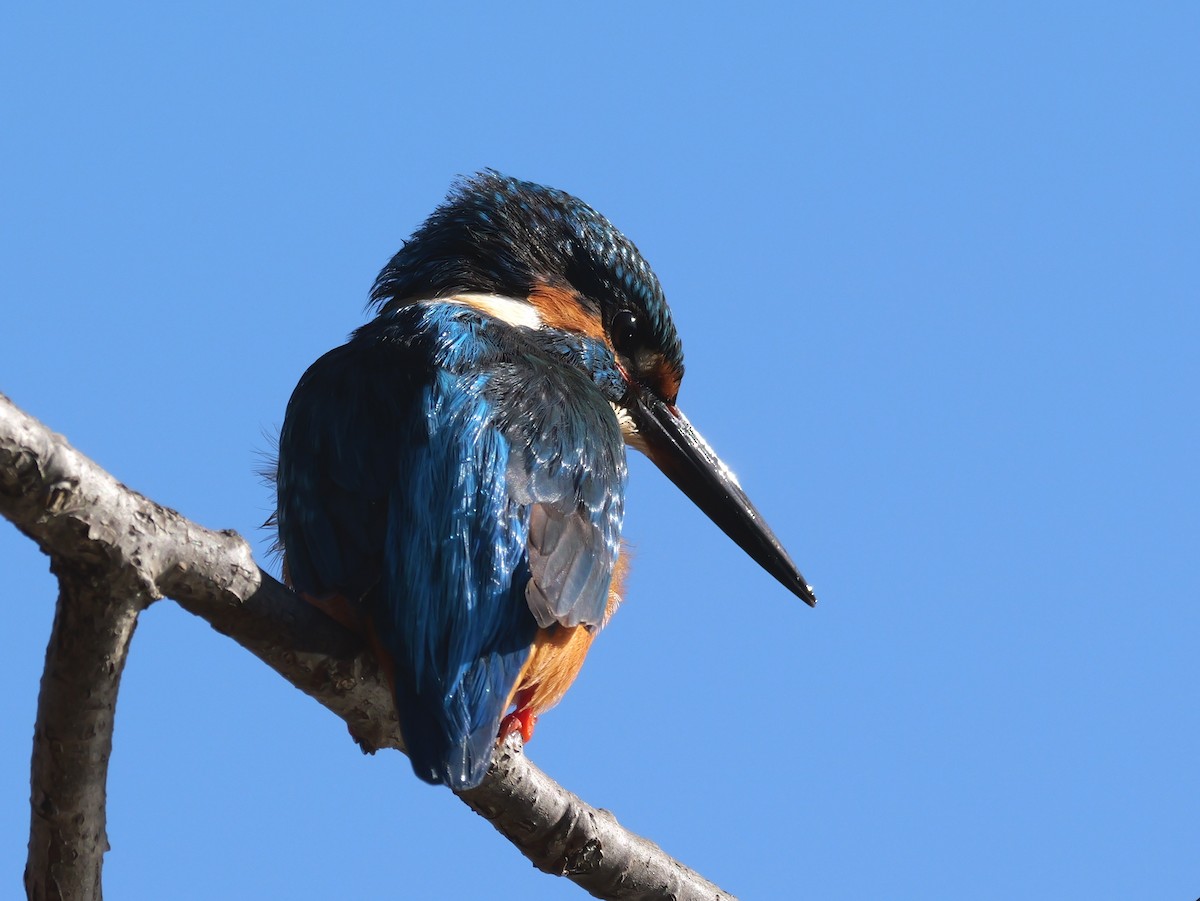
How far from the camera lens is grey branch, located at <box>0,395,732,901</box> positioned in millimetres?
1797

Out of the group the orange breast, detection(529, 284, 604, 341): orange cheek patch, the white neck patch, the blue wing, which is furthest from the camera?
detection(529, 284, 604, 341): orange cheek patch

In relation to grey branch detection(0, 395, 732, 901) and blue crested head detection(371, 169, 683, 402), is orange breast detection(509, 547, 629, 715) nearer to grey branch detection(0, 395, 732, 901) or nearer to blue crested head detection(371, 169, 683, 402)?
grey branch detection(0, 395, 732, 901)

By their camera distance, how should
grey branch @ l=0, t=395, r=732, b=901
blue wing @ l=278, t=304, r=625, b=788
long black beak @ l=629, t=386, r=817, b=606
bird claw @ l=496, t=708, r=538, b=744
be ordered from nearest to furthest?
1. grey branch @ l=0, t=395, r=732, b=901
2. blue wing @ l=278, t=304, r=625, b=788
3. bird claw @ l=496, t=708, r=538, b=744
4. long black beak @ l=629, t=386, r=817, b=606

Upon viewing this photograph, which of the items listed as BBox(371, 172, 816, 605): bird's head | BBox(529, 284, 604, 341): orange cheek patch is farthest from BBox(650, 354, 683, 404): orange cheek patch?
BBox(529, 284, 604, 341): orange cheek patch

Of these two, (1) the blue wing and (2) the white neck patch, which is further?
(2) the white neck patch

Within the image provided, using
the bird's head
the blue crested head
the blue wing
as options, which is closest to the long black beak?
the bird's head

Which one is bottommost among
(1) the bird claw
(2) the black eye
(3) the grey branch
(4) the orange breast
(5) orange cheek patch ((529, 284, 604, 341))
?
(3) the grey branch

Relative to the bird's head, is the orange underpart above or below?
below

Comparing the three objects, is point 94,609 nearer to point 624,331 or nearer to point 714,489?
point 624,331

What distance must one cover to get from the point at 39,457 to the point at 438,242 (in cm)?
206

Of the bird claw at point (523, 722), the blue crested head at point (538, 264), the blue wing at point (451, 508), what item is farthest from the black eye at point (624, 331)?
the bird claw at point (523, 722)

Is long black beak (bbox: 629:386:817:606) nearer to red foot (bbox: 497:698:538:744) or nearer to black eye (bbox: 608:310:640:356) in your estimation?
black eye (bbox: 608:310:640:356)

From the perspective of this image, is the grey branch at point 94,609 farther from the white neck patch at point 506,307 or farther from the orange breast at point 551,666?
the white neck patch at point 506,307

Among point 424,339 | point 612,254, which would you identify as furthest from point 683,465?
point 424,339
